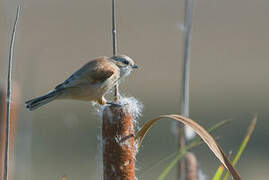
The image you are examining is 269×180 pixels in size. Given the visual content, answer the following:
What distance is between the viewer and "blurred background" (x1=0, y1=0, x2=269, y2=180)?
1088 centimetres

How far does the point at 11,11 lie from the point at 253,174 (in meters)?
7.16

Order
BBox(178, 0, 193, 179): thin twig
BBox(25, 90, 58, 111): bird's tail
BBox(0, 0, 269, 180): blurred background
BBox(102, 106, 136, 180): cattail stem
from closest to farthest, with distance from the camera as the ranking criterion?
BBox(102, 106, 136, 180): cattail stem
BBox(25, 90, 58, 111): bird's tail
BBox(178, 0, 193, 179): thin twig
BBox(0, 0, 269, 180): blurred background

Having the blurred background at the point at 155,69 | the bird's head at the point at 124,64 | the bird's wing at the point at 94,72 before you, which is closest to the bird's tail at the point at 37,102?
the bird's wing at the point at 94,72

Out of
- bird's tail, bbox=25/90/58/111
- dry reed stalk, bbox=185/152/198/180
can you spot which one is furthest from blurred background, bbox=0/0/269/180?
dry reed stalk, bbox=185/152/198/180

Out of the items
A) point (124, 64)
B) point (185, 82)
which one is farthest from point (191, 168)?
point (124, 64)

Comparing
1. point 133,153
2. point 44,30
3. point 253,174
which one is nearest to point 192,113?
point 253,174

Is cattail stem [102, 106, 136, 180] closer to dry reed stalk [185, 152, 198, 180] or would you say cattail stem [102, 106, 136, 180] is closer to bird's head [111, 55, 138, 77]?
dry reed stalk [185, 152, 198, 180]

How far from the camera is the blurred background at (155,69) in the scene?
35.7 ft

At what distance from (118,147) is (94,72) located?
1.36 metres

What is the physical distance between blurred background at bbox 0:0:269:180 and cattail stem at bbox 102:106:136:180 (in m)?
2.55

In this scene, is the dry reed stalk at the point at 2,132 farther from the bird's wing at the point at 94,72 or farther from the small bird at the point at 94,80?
the bird's wing at the point at 94,72

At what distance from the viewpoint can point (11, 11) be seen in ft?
10.2

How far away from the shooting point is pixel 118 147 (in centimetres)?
250

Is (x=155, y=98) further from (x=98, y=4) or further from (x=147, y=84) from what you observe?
(x=98, y=4)
